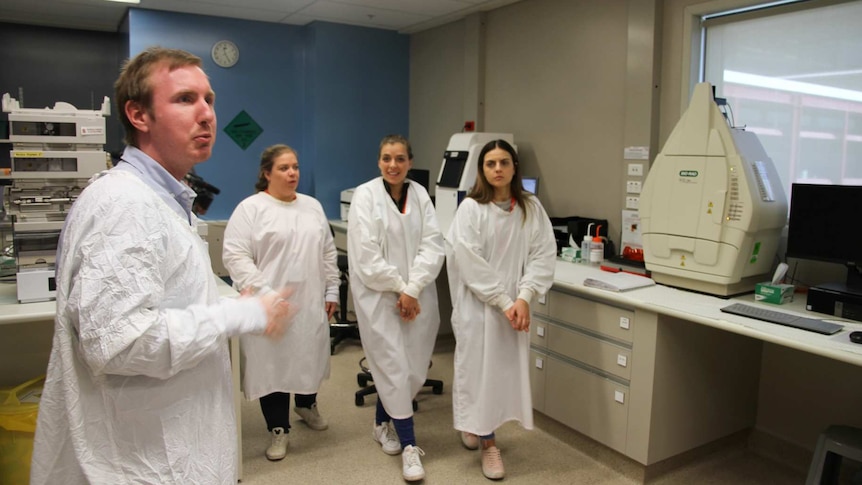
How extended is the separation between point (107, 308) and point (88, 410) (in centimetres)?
25

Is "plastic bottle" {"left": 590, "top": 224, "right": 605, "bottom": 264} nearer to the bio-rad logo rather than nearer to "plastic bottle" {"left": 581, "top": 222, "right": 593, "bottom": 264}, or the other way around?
"plastic bottle" {"left": 581, "top": 222, "right": 593, "bottom": 264}

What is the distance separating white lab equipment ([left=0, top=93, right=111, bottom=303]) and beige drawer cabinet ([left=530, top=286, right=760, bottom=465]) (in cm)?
212

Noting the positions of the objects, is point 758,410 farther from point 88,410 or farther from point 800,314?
point 88,410

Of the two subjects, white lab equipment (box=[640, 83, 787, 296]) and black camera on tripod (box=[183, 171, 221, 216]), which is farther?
black camera on tripod (box=[183, 171, 221, 216])

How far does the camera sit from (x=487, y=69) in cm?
465

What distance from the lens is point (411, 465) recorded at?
2590 mm

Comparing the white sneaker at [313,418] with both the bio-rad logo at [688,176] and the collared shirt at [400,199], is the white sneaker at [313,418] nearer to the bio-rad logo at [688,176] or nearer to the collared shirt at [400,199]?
the collared shirt at [400,199]

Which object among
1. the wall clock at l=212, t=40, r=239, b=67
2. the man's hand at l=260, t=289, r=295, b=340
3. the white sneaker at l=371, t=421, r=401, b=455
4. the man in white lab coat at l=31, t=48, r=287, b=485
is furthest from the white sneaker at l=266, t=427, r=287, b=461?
the wall clock at l=212, t=40, r=239, b=67

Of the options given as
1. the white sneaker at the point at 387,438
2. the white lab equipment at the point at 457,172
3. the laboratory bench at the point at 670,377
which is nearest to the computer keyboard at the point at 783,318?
the laboratory bench at the point at 670,377

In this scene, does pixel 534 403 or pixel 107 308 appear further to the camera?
pixel 534 403

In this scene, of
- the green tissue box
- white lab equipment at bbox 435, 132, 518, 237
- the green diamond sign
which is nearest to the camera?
the green tissue box

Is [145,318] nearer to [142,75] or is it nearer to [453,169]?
[142,75]

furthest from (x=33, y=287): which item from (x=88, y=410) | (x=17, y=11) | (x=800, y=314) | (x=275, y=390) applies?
(x=17, y=11)

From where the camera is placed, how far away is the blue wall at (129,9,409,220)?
5152mm
